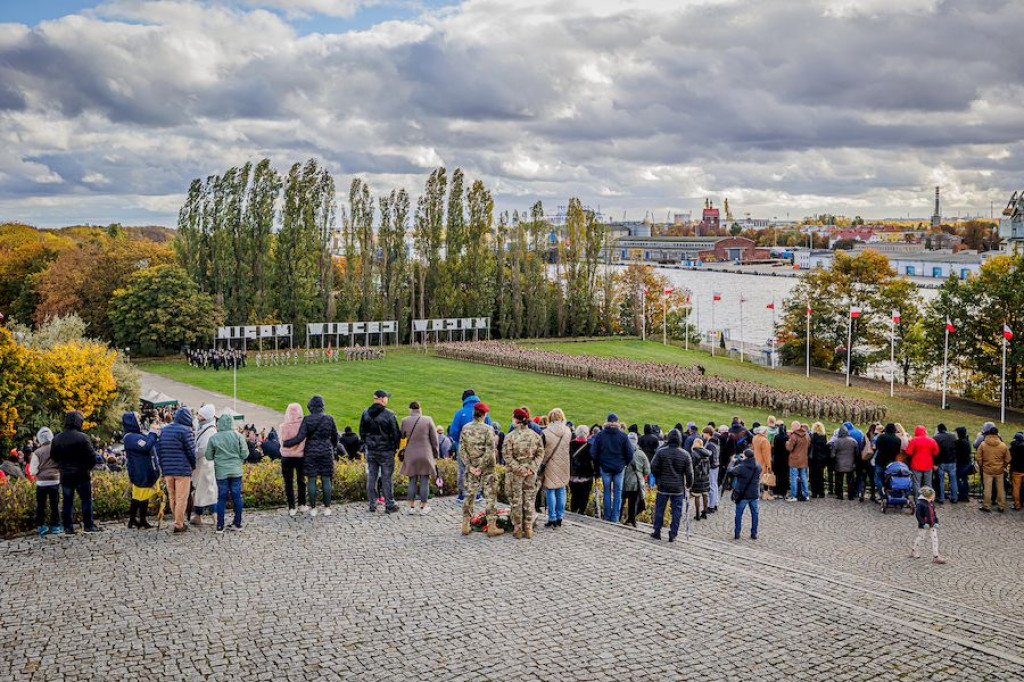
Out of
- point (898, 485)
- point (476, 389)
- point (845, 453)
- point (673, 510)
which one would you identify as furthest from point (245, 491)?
point (476, 389)

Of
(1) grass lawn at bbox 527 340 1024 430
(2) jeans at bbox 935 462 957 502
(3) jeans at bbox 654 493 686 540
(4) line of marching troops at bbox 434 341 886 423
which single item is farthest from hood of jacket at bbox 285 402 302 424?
(1) grass lawn at bbox 527 340 1024 430

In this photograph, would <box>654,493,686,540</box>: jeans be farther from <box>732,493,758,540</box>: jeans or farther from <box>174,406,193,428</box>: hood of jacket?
<box>174,406,193,428</box>: hood of jacket

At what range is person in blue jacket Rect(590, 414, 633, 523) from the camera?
13359 millimetres

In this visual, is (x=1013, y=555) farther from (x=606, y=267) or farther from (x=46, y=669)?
(x=606, y=267)

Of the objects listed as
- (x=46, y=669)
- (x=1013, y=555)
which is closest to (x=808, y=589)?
(x=1013, y=555)

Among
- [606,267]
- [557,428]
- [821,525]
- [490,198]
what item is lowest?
[821,525]

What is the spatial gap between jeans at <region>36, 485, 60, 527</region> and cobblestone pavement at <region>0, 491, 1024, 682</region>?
1.94 ft

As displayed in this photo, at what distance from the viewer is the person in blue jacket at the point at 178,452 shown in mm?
11898

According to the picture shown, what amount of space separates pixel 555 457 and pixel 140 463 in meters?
5.63

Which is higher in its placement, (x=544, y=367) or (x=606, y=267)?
(x=606, y=267)

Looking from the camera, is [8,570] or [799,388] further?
[799,388]

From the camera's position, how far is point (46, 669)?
26.5 ft

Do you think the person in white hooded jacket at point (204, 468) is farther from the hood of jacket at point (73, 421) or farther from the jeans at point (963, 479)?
the jeans at point (963, 479)

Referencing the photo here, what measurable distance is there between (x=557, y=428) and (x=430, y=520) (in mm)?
2461
